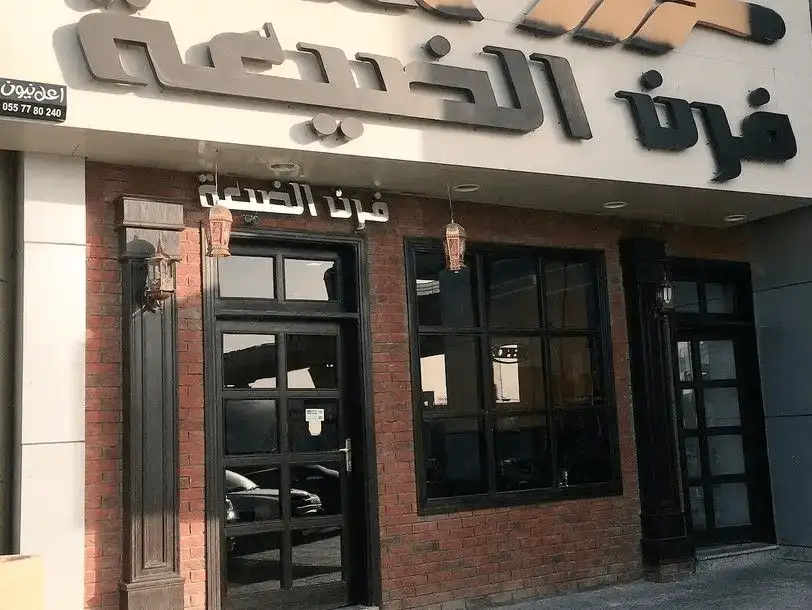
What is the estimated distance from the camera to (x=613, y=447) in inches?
329

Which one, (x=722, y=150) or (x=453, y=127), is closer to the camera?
(x=453, y=127)

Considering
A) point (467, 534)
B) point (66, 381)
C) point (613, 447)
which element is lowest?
point (467, 534)

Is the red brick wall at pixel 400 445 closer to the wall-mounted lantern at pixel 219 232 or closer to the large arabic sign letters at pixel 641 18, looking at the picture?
the wall-mounted lantern at pixel 219 232

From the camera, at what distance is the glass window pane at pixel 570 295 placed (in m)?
8.33

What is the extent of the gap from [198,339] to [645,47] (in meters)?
4.20

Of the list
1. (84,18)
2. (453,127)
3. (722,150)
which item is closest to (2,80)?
(84,18)

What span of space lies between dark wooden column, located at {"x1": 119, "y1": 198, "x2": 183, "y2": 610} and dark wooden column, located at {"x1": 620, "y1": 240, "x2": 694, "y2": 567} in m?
4.24

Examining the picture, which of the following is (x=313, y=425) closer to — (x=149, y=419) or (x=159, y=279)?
(x=149, y=419)

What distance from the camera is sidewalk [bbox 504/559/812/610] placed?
24.4ft

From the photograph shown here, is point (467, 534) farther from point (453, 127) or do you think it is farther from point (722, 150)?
point (722, 150)

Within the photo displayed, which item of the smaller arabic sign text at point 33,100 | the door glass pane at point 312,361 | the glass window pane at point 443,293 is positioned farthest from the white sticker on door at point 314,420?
the smaller arabic sign text at point 33,100

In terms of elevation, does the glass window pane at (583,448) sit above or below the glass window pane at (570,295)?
below

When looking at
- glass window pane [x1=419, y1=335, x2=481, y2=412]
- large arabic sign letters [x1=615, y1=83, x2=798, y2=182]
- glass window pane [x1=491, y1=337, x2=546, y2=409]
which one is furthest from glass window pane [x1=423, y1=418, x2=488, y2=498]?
large arabic sign letters [x1=615, y1=83, x2=798, y2=182]

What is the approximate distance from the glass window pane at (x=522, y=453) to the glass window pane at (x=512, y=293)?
828mm
